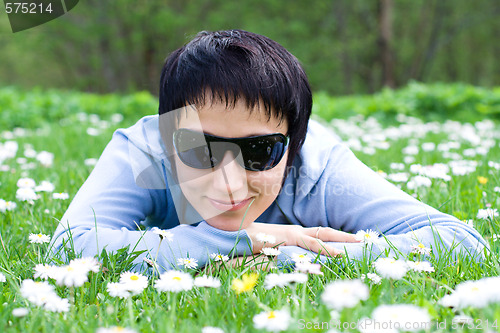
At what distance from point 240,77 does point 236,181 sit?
410 mm

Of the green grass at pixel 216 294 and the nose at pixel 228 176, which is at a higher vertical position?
the nose at pixel 228 176

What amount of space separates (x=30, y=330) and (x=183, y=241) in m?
0.72

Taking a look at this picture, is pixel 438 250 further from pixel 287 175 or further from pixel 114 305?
pixel 114 305

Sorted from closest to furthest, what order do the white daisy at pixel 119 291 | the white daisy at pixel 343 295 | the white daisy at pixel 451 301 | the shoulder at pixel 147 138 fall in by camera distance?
the white daisy at pixel 343 295 < the white daisy at pixel 451 301 < the white daisy at pixel 119 291 < the shoulder at pixel 147 138

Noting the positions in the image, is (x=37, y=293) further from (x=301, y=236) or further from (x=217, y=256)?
(x=301, y=236)

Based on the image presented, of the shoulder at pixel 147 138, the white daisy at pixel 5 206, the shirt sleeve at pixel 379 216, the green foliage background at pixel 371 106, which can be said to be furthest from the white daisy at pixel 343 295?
the green foliage background at pixel 371 106

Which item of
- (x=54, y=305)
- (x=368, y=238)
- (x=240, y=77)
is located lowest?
(x=368, y=238)

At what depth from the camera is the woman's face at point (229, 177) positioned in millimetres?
1777

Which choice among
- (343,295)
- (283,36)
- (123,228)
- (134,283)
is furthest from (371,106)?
(283,36)

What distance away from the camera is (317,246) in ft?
6.22

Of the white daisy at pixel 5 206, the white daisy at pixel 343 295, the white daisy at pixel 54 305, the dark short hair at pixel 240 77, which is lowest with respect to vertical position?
the white daisy at pixel 54 305

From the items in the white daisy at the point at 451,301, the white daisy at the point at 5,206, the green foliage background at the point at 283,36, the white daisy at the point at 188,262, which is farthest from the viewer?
the green foliage background at the point at 283,36

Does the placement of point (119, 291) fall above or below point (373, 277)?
above

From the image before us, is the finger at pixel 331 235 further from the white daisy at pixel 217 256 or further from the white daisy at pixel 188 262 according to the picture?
the white daisy at pixel 188 262
